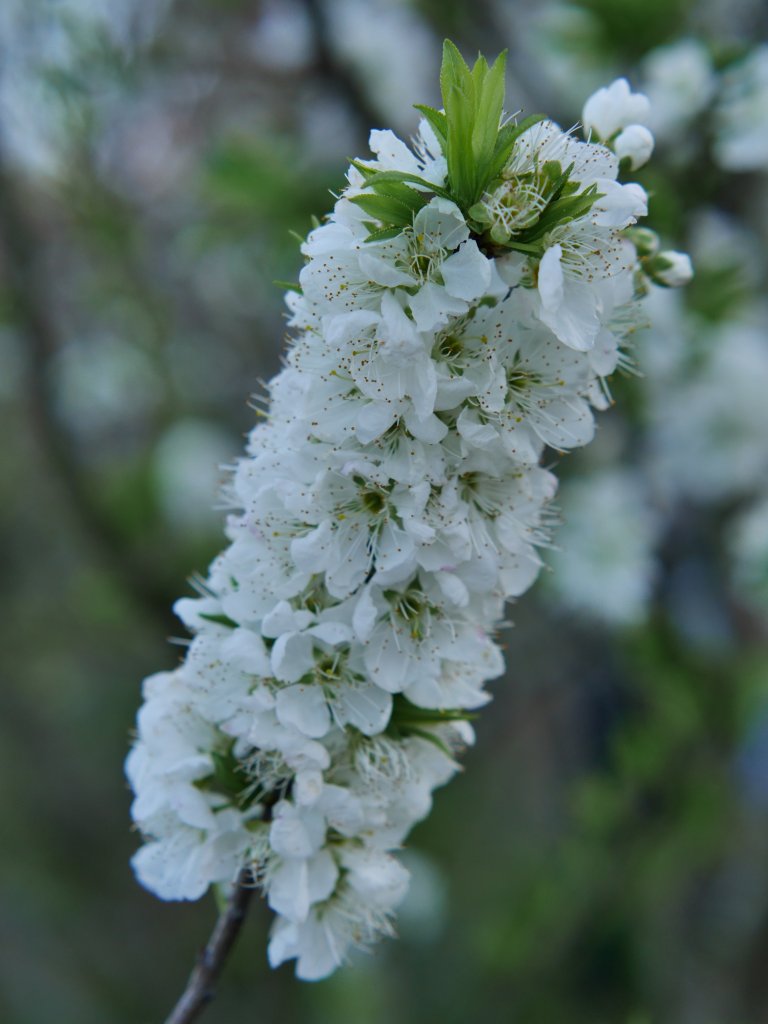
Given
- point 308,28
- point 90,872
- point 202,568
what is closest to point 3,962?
point 90,872

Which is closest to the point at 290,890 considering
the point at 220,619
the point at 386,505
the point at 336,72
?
the point at 220,619

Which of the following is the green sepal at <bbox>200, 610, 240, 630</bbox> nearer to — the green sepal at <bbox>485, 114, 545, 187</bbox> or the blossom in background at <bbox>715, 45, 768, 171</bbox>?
the green sepal at <bbox>485, 114, 545, 187</bbox>

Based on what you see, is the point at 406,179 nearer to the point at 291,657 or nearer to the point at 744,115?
the point at 291,657

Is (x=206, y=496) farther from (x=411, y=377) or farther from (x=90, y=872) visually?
(x=411, y=377)

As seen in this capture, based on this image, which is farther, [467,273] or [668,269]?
[668,269]

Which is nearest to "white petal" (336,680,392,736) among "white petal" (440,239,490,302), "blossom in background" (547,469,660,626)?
"white petal" (440,239,490,302)

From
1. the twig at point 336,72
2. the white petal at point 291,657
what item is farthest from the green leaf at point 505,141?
the twig at point 336,72
